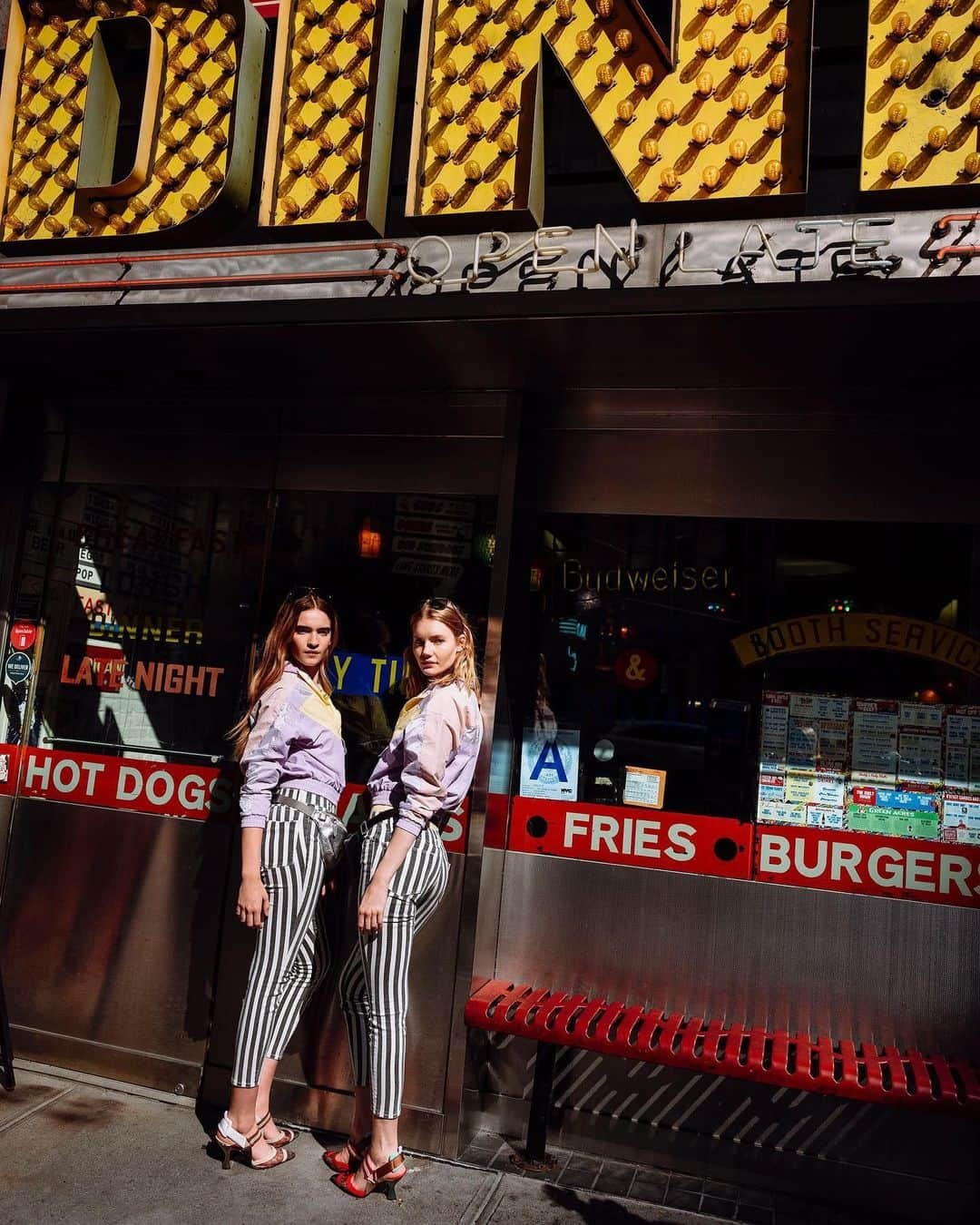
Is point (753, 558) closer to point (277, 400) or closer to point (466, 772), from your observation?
point (466, 772)

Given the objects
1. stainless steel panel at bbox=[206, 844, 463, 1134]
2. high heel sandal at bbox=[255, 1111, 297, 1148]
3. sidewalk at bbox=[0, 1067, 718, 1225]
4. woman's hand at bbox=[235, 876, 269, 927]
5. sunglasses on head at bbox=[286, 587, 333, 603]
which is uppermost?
sunglasses on head at bbox=[286, 587, 333, 603]

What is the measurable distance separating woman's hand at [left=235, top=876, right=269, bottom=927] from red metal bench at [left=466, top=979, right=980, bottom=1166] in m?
0.90

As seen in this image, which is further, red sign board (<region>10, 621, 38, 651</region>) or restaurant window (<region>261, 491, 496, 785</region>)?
red sign board (<region>10, 621, 38, 651</region>)

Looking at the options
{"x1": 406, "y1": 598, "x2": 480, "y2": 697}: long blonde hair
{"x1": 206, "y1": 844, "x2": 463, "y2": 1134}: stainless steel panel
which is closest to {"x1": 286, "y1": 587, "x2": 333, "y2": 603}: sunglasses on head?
A: {"x1": 406, "y1": 598, "x2": 480, "y2": 697}: long blonde hair

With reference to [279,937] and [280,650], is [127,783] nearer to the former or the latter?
[280,650]

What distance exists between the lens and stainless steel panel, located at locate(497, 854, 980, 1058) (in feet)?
12.6

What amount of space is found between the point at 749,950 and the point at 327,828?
5.81ft

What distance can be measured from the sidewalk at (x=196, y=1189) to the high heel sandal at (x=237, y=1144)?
0.12ft

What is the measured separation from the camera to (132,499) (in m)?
5.08

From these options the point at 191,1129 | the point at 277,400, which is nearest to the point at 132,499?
the point at 277,400

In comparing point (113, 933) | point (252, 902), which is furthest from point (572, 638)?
point (113, 933)

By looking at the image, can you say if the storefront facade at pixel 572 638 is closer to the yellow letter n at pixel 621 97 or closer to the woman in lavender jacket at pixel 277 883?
the yellow letter n at pixel 621 97

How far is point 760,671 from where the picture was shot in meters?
4.23

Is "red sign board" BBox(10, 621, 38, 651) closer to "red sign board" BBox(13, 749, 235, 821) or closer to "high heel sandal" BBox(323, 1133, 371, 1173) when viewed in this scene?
"red sign board" BBox(13, 749, 235, 821)
